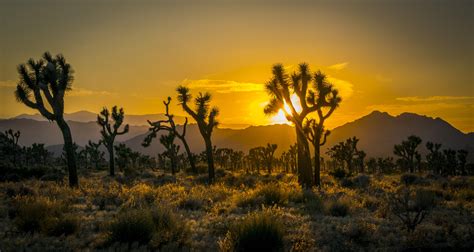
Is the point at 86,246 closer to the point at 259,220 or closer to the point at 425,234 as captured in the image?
the point at 259,220

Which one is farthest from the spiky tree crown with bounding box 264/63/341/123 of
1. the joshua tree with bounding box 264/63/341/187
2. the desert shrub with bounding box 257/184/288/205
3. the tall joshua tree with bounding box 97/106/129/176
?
the tall joshua tree with bounding box 97/106/129/176

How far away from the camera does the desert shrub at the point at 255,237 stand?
21.0 ft

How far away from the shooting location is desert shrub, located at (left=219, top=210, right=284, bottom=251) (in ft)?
21.0

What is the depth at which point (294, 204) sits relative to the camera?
12.5m

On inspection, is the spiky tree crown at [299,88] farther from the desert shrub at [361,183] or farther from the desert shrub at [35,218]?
the desert shrub at [35,218]

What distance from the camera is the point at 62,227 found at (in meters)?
7.64

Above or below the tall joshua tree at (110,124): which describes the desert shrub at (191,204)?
below

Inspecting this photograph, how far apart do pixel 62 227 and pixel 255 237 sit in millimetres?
4196

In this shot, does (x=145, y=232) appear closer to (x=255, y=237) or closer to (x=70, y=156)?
(x=255, y=237)

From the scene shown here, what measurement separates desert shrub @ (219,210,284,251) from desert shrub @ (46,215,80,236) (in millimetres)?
3463

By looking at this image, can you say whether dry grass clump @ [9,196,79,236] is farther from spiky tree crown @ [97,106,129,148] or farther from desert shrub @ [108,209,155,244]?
spiky tree crown @ [97,106,129,148]

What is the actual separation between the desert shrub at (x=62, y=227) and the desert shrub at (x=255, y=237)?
11.4 ft

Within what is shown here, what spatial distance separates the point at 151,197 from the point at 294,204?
507 centimetres

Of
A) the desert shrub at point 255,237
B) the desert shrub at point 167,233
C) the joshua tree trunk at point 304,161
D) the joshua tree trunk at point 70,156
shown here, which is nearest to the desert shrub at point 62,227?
the desert shrub at point 167,233
